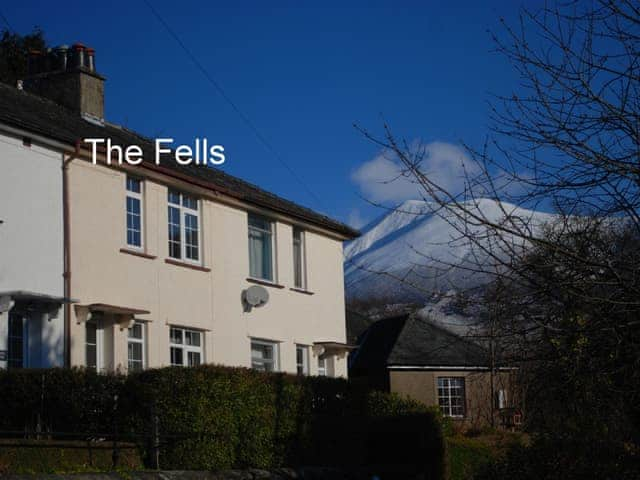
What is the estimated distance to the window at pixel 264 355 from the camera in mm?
27203

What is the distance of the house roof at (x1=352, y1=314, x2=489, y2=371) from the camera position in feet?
132

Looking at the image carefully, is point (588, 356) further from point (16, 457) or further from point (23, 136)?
point (23, 136)

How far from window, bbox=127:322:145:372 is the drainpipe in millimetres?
1959

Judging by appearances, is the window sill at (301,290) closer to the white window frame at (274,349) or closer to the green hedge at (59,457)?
the white window frame at (274,349)

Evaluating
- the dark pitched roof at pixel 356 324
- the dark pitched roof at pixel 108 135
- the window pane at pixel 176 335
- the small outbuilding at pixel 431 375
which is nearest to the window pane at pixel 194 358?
the window pane at pixel 176 335

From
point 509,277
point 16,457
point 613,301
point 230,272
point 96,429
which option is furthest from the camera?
point 230,272

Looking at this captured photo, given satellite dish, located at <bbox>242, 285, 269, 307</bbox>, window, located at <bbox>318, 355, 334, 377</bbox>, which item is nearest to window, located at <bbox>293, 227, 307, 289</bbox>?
window, located at <bbox>318, 355, 334, 377</bbox>

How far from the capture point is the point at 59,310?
2089 cm

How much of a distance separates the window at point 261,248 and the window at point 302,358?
2236mm

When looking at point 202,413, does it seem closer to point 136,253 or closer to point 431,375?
point 136,253

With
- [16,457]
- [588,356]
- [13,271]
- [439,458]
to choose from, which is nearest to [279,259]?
[439,458]

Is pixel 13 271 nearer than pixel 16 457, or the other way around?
pixel 16 457

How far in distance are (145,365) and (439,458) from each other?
647 centimetres

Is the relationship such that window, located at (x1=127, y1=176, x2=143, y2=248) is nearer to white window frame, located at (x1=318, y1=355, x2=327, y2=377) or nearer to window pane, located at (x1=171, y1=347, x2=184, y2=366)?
window pane, located at (x1=171, y1=347, x2=184, y2=366)
